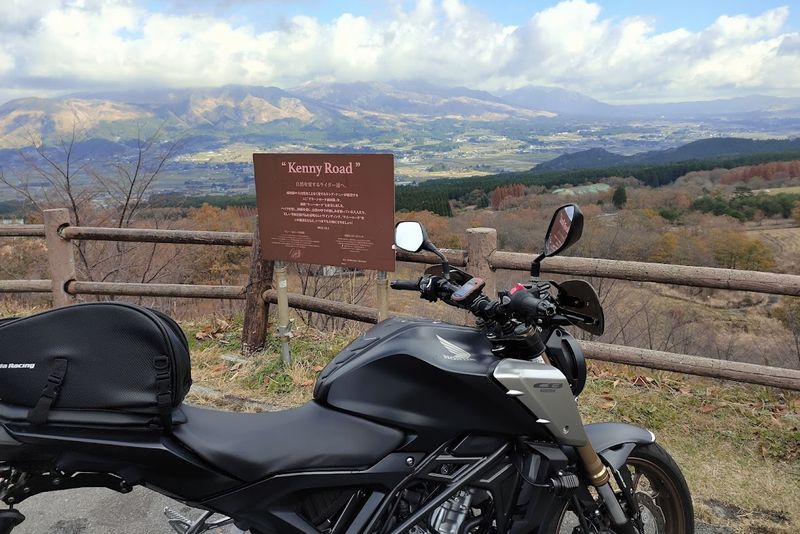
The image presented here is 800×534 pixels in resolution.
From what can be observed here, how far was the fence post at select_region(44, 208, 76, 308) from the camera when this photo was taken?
475cm

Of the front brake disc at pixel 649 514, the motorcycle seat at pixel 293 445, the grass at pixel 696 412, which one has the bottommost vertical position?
the grass at pixel 696 412

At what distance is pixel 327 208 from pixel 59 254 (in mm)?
2800

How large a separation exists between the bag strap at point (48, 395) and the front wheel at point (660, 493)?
1.60 m

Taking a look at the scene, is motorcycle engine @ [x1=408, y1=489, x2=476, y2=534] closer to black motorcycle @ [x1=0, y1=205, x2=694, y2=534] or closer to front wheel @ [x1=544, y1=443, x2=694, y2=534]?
black motorcycle @ [x1=0, y1=205, x2=694, y2=534]

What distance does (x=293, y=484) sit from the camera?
1.48 meters

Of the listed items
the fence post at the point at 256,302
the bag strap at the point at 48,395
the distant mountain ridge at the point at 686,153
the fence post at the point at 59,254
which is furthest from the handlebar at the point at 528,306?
the distant mountain ridge at the point at 686,153

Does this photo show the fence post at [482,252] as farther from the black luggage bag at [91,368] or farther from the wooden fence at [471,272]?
the black luggage bag at [91,368]

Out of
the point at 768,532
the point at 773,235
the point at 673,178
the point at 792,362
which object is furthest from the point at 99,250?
the point at 673,178

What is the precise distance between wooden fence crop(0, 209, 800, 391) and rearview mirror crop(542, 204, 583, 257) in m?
1.92

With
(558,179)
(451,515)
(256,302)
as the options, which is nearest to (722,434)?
(451,515)

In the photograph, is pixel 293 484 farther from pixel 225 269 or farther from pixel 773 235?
pixel 773 235

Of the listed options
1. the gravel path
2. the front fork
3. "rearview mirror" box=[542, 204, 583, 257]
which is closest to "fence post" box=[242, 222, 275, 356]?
the gravel path

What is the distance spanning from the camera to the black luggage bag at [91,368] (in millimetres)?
1419

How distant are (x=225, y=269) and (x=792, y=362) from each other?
36.5 feet
